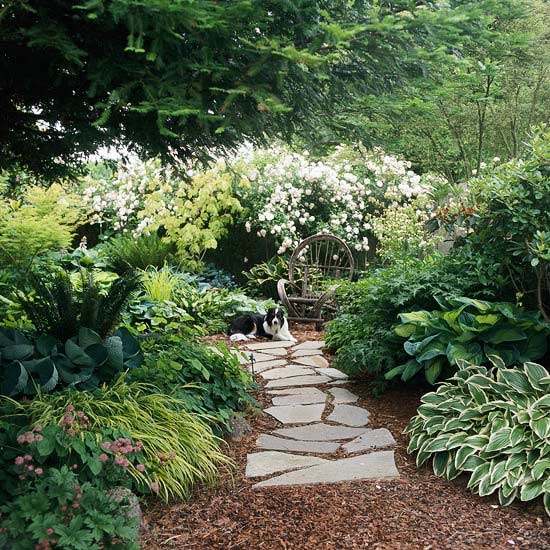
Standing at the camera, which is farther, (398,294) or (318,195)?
(318,195)

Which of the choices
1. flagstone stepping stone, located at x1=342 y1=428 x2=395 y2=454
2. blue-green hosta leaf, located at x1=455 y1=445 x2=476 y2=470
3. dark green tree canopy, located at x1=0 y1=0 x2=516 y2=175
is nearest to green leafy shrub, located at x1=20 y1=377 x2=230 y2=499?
flagstone stepping stone, located at x1=342 y1=428 x2=395 y2=454

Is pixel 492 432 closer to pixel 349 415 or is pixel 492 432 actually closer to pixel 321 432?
pixel 321 432

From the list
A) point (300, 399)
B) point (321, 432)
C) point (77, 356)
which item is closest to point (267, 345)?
point (300, 399)

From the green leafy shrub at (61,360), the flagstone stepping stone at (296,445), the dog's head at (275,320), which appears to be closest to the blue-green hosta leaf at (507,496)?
the flagstone stepping stone at (296,445)

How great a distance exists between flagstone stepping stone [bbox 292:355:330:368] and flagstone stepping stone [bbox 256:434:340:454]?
2.02m

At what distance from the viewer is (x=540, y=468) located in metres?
3.08

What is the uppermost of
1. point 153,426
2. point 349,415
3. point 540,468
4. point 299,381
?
point 153,426

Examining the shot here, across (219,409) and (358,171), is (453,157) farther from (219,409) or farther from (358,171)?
(219,409)

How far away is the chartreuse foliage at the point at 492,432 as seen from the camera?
3.12 m

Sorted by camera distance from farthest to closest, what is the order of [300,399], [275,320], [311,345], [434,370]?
[275,320]
[311,345]
[300,399]
[434,370]

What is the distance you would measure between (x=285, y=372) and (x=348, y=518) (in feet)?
9.58

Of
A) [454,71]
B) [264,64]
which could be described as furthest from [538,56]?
[264,64]

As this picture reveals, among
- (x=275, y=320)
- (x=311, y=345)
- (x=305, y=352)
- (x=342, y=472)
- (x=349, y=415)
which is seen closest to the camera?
(x=342, y=472)

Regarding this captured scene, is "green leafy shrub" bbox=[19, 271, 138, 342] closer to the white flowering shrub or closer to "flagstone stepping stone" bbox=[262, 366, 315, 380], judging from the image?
"flagstone stepping stone" bbox=[262, 366, 315, 380]
